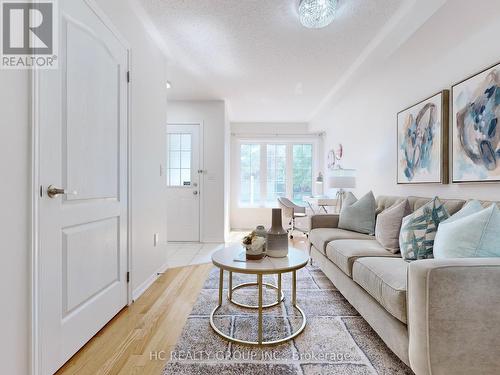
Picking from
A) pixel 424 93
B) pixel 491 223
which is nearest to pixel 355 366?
pixel 491 223

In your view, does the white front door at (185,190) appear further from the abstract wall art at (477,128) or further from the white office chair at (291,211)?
the abstract wall art at (477,128)

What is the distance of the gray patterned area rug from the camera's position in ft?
4.65

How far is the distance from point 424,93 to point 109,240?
302 cm

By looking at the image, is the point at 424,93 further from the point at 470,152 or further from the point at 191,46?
the point at 191,46

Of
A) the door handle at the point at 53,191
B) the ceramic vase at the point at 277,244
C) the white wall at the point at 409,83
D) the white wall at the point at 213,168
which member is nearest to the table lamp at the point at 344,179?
the white wall at the point at 409,83

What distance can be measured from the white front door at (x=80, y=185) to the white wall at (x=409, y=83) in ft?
7.59

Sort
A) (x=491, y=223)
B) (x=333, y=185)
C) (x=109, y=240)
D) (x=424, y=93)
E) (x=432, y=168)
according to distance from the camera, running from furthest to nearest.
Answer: (x=333, y=185) → (x=424, y=93) → (x=432, y=168) → (x=109, y=240) → (x=491, y=223)

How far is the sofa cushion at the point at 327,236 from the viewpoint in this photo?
102 inches

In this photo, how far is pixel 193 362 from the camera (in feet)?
4.78

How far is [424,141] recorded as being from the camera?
98.0 inches

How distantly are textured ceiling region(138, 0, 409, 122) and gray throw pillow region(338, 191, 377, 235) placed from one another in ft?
5.31

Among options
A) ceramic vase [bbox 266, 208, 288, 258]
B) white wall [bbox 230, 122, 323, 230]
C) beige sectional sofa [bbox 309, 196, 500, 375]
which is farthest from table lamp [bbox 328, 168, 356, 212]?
beige sectional sofa [bbox 309, 196, 500, 375]

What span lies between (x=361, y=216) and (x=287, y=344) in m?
1.71

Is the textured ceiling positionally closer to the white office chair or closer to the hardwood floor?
the white office chair
